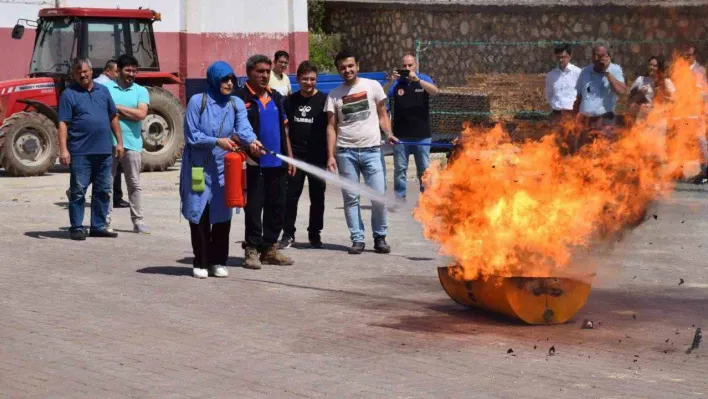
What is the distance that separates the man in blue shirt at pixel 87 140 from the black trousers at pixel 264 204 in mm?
Answer: 2440

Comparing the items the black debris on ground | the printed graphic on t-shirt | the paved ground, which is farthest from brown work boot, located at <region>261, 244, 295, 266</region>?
the black debris on ground

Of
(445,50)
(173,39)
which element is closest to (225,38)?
(173,39)

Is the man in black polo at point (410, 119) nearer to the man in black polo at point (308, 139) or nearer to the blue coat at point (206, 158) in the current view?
the man in black polo at point (308, 139)

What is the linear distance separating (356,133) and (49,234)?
3.88 meters

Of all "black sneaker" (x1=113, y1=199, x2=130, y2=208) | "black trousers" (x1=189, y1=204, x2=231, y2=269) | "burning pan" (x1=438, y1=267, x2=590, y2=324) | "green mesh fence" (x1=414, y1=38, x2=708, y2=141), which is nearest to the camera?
"burning pan" (x1=438, y1=267, x2=590, y2=324)

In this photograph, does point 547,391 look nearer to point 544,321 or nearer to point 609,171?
point 544,321

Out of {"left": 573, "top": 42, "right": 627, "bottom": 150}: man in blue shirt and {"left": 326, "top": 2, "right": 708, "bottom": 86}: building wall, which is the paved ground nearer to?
{"left": 573, "top": 42, "right": 627, "bottom": 150}: man in blue shirt

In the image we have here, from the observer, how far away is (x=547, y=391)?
7371mm

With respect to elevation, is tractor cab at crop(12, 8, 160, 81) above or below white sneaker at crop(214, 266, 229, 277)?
above

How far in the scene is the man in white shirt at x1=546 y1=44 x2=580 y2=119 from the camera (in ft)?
62.9

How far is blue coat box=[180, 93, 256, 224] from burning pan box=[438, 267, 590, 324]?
287 cm

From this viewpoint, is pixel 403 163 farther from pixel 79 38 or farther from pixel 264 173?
pixel 79 38

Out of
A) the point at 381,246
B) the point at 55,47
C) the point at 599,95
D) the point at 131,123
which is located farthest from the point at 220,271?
the point at 55,47

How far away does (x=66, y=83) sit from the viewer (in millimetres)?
22156
